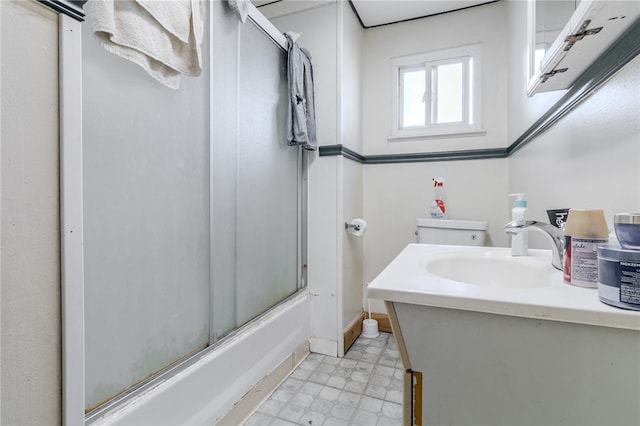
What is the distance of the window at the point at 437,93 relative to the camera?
1.95m

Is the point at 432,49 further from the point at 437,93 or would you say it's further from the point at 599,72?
the point at 599,72

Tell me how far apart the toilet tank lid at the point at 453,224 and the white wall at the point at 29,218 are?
1700mm

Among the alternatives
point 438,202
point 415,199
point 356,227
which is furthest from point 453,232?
point 356,227

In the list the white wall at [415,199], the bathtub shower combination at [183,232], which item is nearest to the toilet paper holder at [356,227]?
the white wall at [415,199]

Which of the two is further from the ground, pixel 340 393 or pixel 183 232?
pixel 183 232

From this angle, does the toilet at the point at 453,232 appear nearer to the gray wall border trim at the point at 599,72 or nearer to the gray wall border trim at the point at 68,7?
the gray wall border trim at the point at 599,72

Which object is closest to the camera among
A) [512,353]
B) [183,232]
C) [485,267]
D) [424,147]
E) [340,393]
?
[512,353]

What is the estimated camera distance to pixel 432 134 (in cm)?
200

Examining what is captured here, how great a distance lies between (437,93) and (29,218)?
217 centimetres

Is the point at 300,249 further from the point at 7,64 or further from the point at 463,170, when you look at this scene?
the point at 7,64

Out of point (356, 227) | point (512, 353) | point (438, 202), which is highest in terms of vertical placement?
point (438, 202)

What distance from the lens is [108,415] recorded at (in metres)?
0.75

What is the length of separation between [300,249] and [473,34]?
5.73ft

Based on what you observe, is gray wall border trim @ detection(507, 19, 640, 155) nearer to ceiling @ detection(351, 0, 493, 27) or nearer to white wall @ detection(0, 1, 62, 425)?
white wall @ detection(0, 1, 62, 425)
